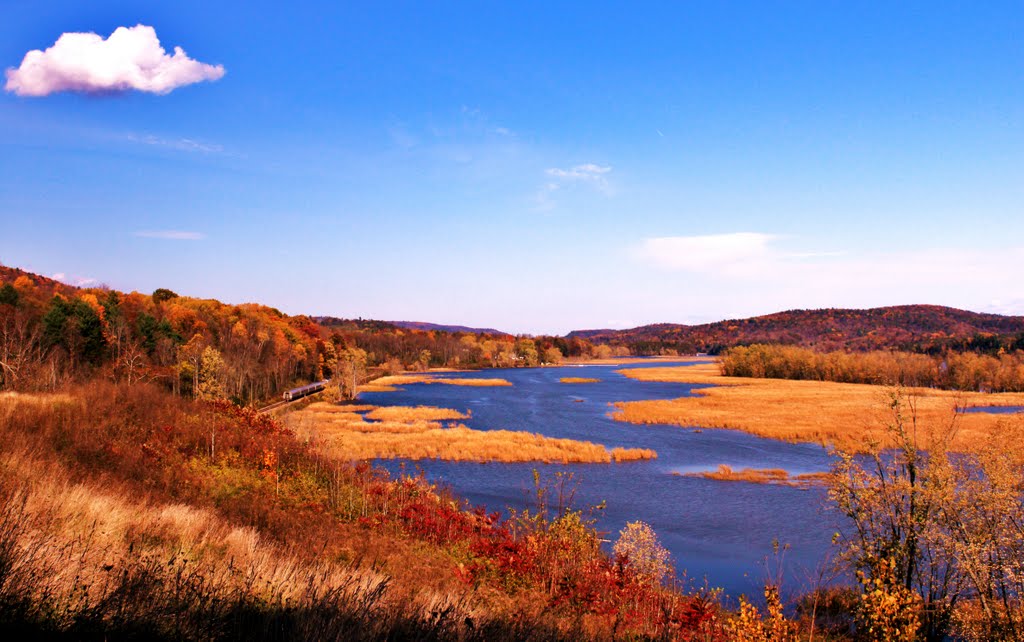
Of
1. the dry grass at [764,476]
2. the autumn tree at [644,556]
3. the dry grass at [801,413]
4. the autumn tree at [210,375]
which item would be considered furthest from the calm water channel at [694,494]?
the autumn tree at [210,375]

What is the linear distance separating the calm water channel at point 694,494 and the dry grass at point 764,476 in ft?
3.21

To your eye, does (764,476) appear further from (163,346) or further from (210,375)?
(163,346)

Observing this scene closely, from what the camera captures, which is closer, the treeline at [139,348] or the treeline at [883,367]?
the treeline at [139,348]

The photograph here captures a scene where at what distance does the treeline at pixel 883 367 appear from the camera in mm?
91500

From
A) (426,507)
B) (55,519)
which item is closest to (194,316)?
(426,507)

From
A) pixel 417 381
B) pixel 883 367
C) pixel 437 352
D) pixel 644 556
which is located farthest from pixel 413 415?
pixel 437 352

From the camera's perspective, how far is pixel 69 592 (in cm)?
466

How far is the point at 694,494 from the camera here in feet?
99.8

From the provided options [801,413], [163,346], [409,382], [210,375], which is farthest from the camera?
[409,382]

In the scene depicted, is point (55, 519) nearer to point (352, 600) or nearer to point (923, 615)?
point (352, 600)

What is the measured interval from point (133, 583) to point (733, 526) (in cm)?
2527

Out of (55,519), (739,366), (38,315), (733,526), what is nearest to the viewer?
(55,519)

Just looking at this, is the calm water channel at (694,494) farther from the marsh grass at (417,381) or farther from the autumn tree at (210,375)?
the marsh grass at (417,381)

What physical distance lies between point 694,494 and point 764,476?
245 inches
